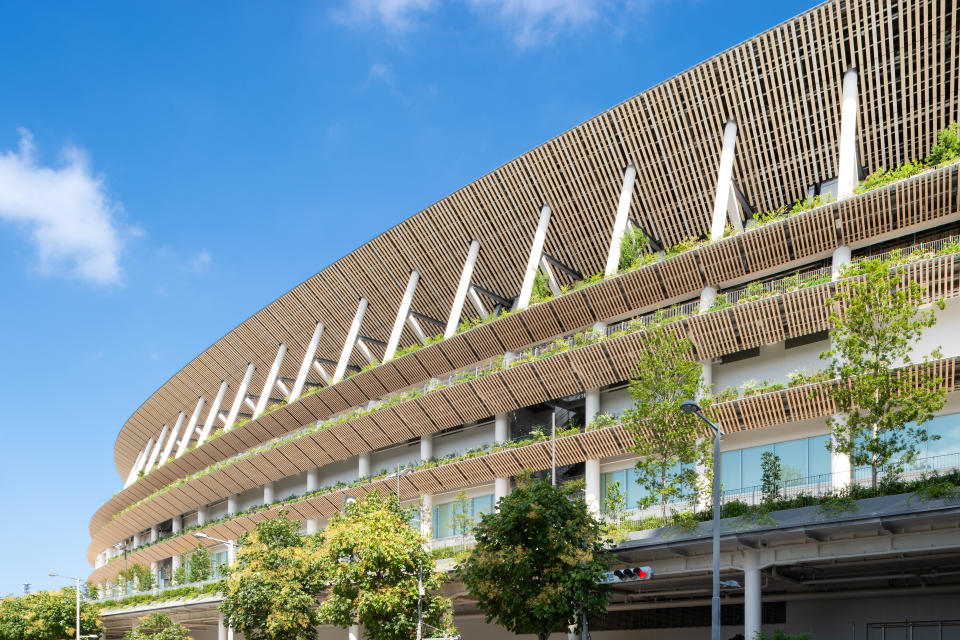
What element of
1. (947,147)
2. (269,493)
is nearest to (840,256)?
(947,147)

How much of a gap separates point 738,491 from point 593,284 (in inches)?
470

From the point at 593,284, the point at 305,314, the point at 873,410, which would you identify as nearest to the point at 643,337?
the point at 593,284

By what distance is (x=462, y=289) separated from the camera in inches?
2094

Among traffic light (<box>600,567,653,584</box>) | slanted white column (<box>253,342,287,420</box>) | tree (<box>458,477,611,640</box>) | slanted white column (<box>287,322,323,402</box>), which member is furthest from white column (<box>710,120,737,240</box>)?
slanted white column (<box>253,342,287,420</box>)

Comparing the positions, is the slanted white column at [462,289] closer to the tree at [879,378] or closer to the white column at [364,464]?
the white column at [364,464]

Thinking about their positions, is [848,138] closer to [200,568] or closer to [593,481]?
[593,481]

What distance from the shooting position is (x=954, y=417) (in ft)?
113

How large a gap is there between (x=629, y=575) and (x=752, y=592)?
4.02m

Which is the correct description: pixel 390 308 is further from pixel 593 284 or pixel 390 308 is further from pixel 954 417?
pixel 954 417

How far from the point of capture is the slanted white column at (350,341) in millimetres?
61156

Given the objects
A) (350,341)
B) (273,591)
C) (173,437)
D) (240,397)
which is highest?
(350,341)

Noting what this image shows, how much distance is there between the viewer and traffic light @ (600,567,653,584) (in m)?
29.5

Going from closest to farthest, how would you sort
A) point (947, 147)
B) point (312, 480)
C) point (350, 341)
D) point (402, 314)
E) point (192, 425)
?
point (947, 147) < point (402, 314) < point (350, 341) < point (312, 480) < point (192, 425)

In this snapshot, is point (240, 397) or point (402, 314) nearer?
point (402, 314)
